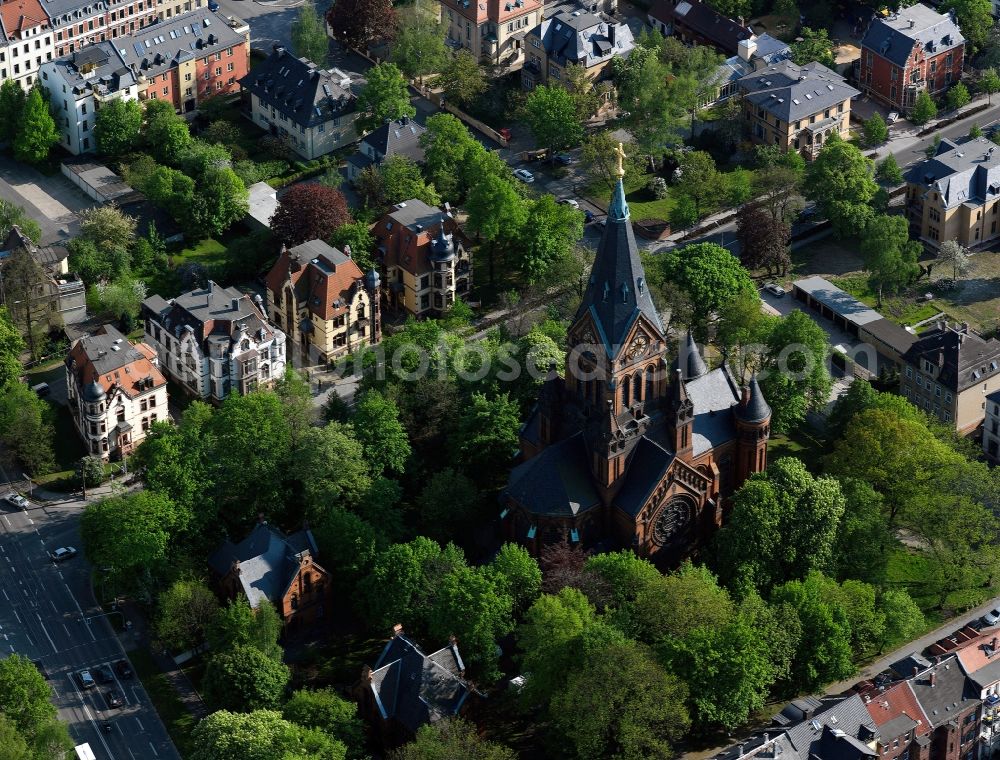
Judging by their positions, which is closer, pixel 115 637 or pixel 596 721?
pixel 596 721

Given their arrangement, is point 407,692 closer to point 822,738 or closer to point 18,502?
point 822,738

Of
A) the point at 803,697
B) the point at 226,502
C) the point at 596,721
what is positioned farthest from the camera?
the point at 226,502

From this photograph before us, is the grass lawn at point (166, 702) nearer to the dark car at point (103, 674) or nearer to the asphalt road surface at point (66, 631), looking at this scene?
the asphalt road surface at point (66, 631)

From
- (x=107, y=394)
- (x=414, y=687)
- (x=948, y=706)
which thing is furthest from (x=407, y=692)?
(x=107, y=394)

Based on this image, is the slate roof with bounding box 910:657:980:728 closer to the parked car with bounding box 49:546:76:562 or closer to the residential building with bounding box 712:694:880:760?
the residential building with bounding box 712:694:880:760

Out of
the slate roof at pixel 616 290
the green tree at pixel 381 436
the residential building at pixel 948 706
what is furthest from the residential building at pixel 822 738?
the green tree at pixel 381 436

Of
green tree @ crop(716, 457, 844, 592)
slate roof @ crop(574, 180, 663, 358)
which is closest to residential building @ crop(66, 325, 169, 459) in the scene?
slate roof @ crop(574, 180, 663, 358)

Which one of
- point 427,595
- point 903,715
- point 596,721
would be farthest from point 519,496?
point 903,715

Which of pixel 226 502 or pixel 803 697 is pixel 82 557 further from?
pixel 803 697
